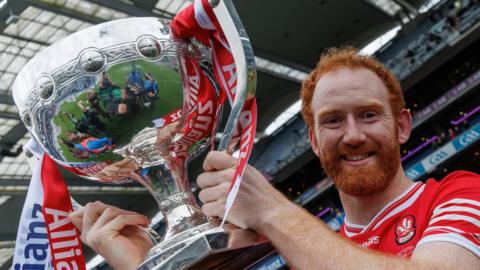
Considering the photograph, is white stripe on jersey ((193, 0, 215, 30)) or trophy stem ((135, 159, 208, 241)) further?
trophy stem ((135, 159, 208, 241))

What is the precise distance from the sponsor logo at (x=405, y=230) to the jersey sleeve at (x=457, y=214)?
0.05m

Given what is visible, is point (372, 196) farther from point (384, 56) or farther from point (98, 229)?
point (384, 56)

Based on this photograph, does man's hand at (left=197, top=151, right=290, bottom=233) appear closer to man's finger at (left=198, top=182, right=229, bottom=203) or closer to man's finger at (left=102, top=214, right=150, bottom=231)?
man's finger at (left=198, top=182, right=229, bottom=203)

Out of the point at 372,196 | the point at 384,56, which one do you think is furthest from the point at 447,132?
the point at 372,196

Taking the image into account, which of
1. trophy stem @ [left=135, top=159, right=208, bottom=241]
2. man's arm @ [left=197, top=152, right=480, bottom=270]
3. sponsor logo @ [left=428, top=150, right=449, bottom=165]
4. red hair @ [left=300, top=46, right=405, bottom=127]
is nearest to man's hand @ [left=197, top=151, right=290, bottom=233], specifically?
man's arm @ [left=197, top=152, right=480, bottom=270]

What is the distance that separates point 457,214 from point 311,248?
27 cm

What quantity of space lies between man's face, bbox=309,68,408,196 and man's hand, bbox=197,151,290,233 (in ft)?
0.98

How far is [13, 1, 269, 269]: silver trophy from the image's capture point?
38.5 inches

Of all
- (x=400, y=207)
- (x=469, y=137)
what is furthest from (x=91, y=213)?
(x=469, y=137)

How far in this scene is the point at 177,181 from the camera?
3.58 feet

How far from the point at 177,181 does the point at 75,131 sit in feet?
0.65

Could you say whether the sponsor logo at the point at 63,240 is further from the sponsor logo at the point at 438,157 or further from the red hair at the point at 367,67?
the sponsor logo at the point at 438,157

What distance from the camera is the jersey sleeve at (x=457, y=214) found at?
36.3 inches

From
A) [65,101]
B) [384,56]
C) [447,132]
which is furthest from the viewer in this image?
[384,56]
